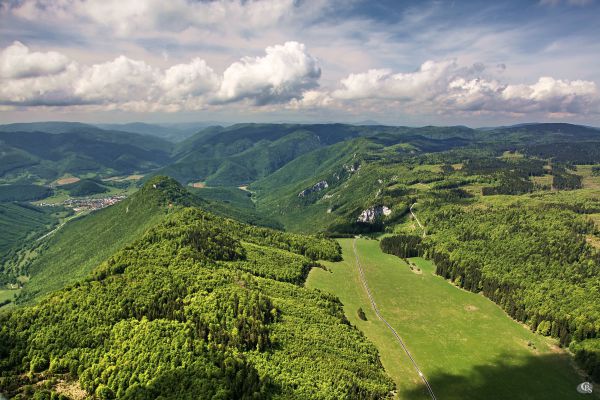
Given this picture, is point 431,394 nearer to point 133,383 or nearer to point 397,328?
point 397,328

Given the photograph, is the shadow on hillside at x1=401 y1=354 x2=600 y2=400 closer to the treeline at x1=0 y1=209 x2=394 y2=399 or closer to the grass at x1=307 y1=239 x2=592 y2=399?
the grass at x1=307 y1=239 x2=592 y2=399

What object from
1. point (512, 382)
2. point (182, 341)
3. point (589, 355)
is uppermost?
point (182, 341)

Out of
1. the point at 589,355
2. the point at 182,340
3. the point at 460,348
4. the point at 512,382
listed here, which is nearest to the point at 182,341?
the point at 182,340

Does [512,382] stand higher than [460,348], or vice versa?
[460,348]

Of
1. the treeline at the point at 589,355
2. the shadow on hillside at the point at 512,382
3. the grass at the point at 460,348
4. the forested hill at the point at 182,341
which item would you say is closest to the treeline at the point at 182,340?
the forested hill at the point at 182,341

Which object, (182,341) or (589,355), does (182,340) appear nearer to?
(182,341)

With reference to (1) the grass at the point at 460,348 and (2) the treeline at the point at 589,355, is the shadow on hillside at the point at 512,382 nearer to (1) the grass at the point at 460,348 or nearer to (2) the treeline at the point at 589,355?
(1) the grass at the point at 460,348

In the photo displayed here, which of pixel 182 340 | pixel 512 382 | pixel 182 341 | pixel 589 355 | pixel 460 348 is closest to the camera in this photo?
pixel 182 341

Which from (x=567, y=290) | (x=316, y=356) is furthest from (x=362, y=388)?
(x=567, y=290)
